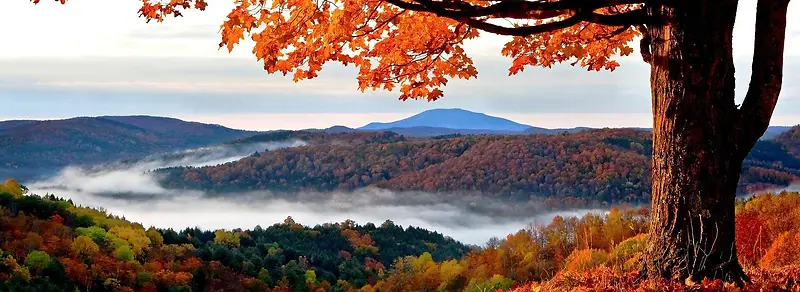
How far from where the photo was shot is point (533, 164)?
429 ft

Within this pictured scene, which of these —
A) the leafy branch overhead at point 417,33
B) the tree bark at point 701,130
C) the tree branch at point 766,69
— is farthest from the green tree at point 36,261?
the tree branch at point 766,69

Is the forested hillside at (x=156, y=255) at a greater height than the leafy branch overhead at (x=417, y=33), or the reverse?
the leafy branch overhead at (x=417, y=33)

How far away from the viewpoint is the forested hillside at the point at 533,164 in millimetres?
114031

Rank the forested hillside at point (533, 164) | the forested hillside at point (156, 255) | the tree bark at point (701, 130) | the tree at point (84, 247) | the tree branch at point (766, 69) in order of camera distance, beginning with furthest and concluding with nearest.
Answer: the forested hillside at point (533, 164), the tree at point (84, 247), the forested hillside at point (156, 255), the tree branch at point (766, 69), the tree bark at point (701, 130)

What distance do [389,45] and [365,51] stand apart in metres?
0.42

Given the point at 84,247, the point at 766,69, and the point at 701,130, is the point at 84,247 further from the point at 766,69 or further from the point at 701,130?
the point at 766,69

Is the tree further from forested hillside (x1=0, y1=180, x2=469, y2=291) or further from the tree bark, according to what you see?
the tree bark

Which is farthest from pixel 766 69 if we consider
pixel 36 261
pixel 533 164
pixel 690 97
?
pixel 533 164

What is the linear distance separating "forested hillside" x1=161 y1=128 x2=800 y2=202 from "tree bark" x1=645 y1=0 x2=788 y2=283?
8779cm

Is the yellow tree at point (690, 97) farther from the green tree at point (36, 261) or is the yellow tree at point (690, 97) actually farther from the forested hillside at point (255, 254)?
the green tree at point (36, 261)

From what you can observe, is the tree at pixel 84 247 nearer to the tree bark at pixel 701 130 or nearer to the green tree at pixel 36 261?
the green tree at pixel 36 261

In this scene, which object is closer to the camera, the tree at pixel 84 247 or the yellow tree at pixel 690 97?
the yellow tree at pixel 690 97

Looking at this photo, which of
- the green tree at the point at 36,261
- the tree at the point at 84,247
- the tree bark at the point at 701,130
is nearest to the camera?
the tree bark at the point at 701,130

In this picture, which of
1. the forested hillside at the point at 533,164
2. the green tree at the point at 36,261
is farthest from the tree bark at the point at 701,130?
the forested hillside at the point at 533,164
